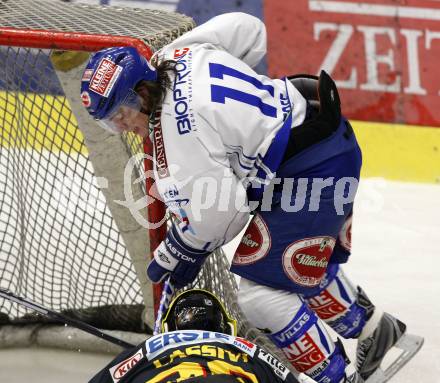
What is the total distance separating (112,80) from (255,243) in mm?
540

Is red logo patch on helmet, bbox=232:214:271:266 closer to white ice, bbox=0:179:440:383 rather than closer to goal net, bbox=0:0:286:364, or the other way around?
goal net, bbox=0:0:286:364

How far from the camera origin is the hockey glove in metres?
2.53

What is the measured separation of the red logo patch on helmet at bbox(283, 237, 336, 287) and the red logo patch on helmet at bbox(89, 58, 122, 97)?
1.92ft

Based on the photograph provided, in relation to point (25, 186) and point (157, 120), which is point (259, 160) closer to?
point (157, 120)

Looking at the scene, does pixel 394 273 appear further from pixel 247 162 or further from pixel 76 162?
pixel 247 162

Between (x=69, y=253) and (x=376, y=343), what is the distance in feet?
4.09

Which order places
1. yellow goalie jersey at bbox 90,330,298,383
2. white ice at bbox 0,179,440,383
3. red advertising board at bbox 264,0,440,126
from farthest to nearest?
red advertising board at bbox 264,0,440,126 < white ice at bbox 0,179,440,383 < yellow goalie jersey at bbox 90,330,298,383

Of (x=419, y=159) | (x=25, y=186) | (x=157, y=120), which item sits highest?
(x=157, y=120)

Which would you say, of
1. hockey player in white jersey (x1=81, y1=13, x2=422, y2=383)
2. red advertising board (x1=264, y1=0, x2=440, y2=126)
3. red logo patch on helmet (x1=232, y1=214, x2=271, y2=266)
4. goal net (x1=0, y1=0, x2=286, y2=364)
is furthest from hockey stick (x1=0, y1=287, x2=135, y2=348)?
red advertising board (x1=264, y1=0, x2=440, y2=126)

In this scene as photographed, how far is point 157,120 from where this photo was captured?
2430 millimetres

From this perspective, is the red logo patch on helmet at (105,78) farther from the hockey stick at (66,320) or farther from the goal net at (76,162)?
the hockey stick at (66,320)

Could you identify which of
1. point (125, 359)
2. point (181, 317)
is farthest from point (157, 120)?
point (125, 359)

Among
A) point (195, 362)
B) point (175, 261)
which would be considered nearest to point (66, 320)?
point (175, 261)

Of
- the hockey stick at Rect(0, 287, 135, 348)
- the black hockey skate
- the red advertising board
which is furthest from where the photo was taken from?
the red advertising board
